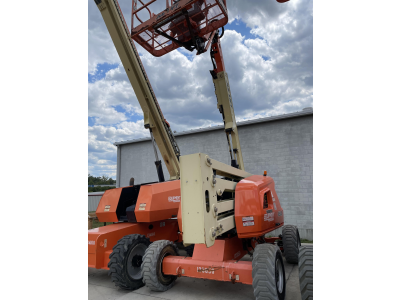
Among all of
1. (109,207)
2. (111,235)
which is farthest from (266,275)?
(109,207)

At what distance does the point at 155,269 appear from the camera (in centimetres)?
430

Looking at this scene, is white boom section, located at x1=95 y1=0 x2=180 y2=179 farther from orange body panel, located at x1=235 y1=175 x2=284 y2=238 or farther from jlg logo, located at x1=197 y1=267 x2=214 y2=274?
jlg logo, located at x1=197 y1=267 x2=214 y2=274

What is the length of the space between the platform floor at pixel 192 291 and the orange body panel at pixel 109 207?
4.80ft

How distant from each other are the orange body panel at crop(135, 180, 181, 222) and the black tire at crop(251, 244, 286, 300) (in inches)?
99.4

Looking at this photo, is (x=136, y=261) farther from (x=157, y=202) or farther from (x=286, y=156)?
(x=286, y=156)

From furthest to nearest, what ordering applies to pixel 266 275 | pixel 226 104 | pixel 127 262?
pixel 226 104 → pixel 127 262 → pixel 266 275

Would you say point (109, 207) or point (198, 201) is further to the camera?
point (109, 207)

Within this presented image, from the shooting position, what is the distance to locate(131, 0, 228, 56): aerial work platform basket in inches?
202

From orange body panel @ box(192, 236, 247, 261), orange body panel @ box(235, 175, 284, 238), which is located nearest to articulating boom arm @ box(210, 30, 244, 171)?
orange body panel @ box(235, 175, 284, 238)

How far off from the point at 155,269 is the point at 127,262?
70 cm
